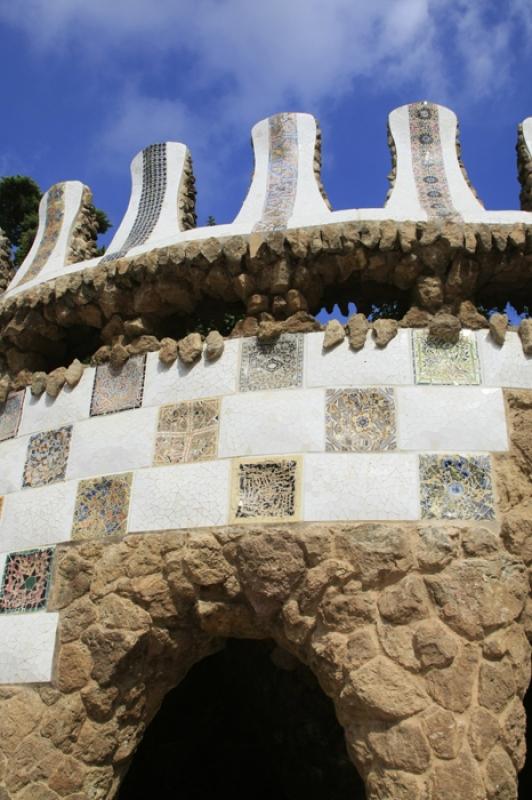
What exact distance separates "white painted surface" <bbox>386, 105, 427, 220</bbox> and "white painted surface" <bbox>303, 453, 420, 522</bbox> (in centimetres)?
176

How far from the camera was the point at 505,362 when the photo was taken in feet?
16.6

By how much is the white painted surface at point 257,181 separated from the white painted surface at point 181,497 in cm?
174

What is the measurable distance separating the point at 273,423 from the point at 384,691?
1.63m

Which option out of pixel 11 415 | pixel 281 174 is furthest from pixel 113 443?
pixel 281 174

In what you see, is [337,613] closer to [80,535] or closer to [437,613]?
[437,613]

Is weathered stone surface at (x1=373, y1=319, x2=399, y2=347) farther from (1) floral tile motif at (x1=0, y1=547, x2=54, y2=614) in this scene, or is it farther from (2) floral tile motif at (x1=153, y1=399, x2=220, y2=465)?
(1) floral tile motif at (x1=0, y1=547, x2=54, y2=614)

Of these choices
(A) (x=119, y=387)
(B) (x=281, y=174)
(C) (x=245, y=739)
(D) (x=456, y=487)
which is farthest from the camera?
(C) (x=245, y=739)

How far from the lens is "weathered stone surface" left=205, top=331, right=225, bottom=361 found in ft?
17.4

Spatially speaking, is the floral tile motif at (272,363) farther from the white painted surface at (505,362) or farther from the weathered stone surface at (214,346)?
the white painted surface at (505,362)

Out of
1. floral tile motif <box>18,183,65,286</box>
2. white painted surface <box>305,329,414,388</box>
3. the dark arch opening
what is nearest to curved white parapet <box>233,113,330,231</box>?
white painted surface <box>305,329,414,388</box>

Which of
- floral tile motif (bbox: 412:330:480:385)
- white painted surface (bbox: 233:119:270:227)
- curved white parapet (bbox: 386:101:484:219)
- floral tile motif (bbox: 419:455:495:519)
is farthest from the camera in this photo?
white painted surface (bbox: 233:119:270:227)

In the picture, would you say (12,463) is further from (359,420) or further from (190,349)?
(359,420)

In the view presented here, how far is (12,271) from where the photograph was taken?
7703 millimetres

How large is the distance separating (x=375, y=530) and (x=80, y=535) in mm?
1841
